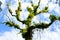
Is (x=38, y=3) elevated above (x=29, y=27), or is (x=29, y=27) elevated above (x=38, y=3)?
(x=38, y=3)

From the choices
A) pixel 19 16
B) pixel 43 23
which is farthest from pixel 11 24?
pixel 43 23

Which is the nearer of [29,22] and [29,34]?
[29,34]

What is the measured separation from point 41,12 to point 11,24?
286 centimetres

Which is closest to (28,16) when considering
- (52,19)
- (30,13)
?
(30,13)

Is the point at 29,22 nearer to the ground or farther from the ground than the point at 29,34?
farther from the ground

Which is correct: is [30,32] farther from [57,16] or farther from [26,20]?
[57,16]

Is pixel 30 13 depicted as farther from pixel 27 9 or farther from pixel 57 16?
pixel 57 16

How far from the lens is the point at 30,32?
2361 centimetres

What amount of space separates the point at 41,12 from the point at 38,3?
883 mm

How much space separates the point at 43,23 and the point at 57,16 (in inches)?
56.0

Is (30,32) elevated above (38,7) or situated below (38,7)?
below

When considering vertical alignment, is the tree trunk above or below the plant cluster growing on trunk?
below

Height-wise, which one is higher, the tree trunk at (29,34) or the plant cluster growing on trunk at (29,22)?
the plant cluster growing on trunk at (29,22)

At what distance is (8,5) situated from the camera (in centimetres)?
2483
